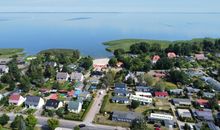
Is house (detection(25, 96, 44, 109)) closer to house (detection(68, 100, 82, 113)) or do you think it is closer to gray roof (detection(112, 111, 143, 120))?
house (detection(68, 100, 82, 113))

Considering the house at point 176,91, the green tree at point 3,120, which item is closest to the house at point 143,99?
the house at point 176,91

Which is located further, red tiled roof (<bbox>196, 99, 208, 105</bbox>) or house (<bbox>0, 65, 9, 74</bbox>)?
house (<bbox>0, 65, 9, 74</bbox>)

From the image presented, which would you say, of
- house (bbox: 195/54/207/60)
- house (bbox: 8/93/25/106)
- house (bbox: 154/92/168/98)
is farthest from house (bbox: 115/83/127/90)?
house (bbox: 195/54/207/60)

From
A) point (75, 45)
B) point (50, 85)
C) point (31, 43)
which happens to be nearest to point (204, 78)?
point (50, 85)

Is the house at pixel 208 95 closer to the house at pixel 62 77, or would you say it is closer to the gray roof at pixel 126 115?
the gray roof at pixel 126 115

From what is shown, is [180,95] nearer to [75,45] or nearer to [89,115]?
[89,115]

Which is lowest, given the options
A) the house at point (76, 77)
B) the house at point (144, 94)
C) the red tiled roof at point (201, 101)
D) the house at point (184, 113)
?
the house at point (184, 113)
